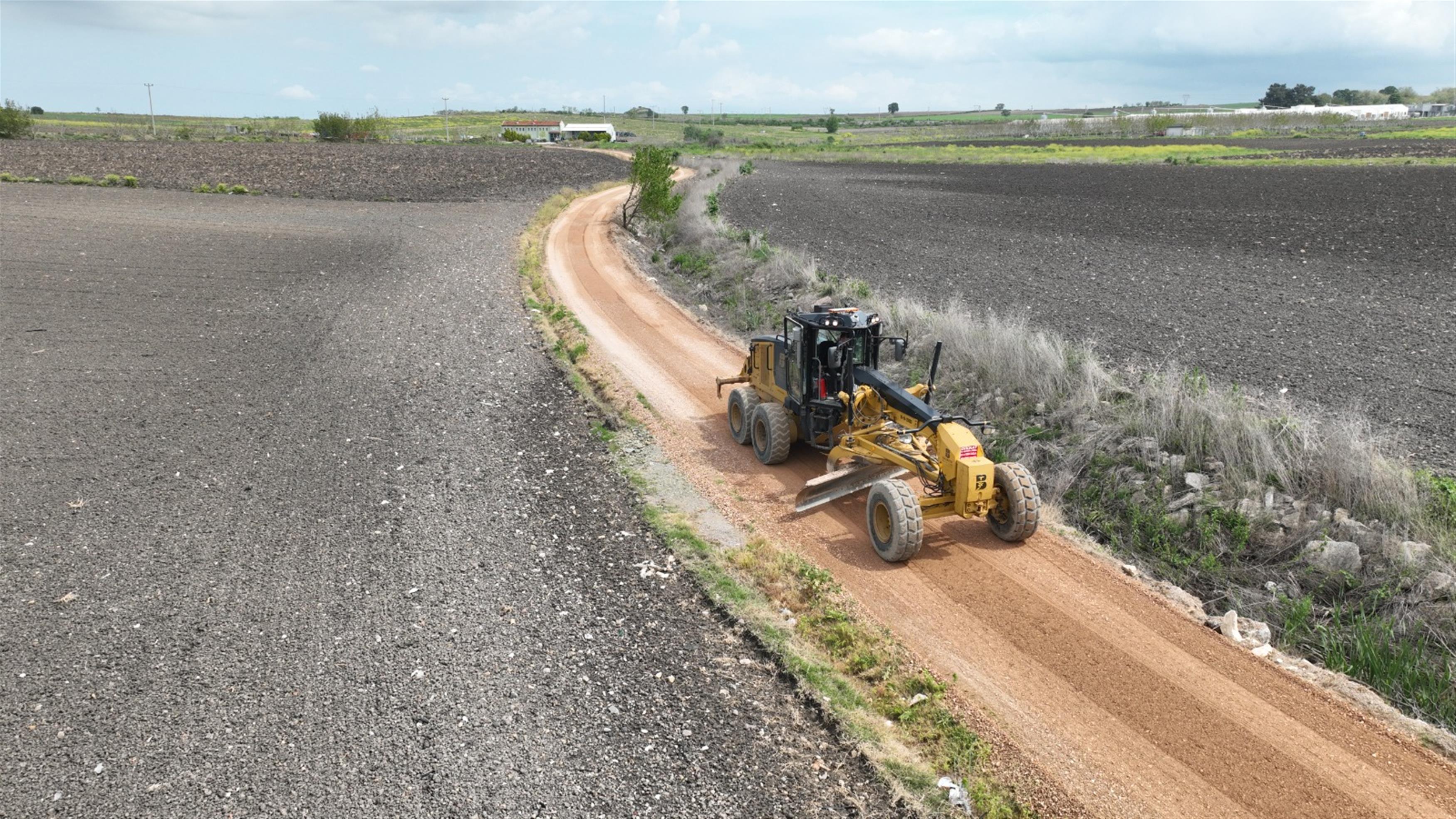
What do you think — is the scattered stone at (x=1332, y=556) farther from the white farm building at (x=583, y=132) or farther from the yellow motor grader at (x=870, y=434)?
the white farm building at (x=583, y=132)

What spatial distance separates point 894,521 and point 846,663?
2241 millimetres

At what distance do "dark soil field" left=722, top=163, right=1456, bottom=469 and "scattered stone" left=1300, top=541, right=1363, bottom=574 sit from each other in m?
2.91

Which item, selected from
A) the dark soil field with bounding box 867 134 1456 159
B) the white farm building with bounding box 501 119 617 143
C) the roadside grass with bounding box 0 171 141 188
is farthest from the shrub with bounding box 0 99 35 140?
the dark soil field with bounding box 867 134 1456 159

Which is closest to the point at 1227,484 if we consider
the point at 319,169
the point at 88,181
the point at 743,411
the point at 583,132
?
the point at 743,411

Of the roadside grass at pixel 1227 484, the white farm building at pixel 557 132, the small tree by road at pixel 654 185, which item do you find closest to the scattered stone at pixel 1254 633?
the roadside grass at pixel 1227 484

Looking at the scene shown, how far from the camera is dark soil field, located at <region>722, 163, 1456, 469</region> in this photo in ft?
55.2

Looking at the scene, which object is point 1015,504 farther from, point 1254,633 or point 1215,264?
point 1215,264

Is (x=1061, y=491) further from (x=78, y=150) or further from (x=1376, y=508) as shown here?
(x=78, y=150)

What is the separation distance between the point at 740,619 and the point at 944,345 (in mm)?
9158

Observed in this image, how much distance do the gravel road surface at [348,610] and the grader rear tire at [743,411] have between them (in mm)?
2495

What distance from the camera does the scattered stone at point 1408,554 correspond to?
9.91m

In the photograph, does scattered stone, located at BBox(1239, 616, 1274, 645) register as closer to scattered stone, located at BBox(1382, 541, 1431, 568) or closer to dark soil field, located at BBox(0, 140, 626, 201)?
scattered stone, located at BBox(1382, 541, 1431, 568)

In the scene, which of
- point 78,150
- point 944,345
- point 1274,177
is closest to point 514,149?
point 78,150

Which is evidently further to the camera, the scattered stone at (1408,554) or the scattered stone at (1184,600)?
the scattered stone at (1184,600)
